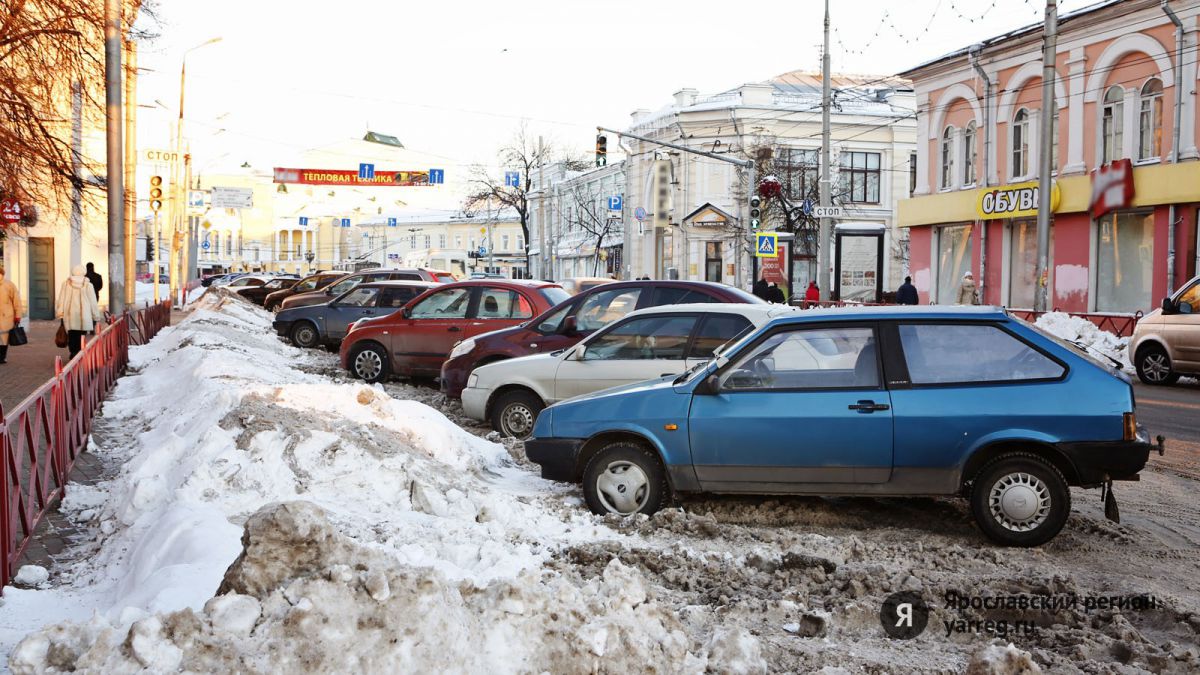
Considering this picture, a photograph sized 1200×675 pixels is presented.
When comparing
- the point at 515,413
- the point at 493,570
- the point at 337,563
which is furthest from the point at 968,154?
the point at 337,563

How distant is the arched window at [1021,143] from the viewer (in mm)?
31125

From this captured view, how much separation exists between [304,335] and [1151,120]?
64.2ft

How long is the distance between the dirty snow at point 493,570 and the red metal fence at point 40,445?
367mm

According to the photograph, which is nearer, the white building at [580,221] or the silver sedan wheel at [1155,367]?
the silver sedan wheel at [1155,367]

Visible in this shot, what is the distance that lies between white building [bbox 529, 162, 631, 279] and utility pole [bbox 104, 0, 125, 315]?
1519 inches

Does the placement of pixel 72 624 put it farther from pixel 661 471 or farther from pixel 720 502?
pixel 720 502

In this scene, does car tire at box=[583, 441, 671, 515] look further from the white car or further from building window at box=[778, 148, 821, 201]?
building window at box=[778, 148, 821, 201]

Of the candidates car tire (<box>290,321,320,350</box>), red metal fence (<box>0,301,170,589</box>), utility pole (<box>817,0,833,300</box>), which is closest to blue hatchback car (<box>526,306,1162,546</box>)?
red metal fence (<box>0,301,170,589</box>)

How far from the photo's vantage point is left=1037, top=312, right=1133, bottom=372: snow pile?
21.7m

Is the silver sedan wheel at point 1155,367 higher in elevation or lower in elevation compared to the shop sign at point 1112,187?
lower

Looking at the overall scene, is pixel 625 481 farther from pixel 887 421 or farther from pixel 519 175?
pixel 519 175

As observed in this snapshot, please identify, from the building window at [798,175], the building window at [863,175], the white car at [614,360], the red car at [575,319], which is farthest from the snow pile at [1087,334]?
the building window at [863,175]

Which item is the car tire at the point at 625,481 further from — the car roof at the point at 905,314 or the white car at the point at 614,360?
the white car at the point at 614,360

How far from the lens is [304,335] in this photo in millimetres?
23234
